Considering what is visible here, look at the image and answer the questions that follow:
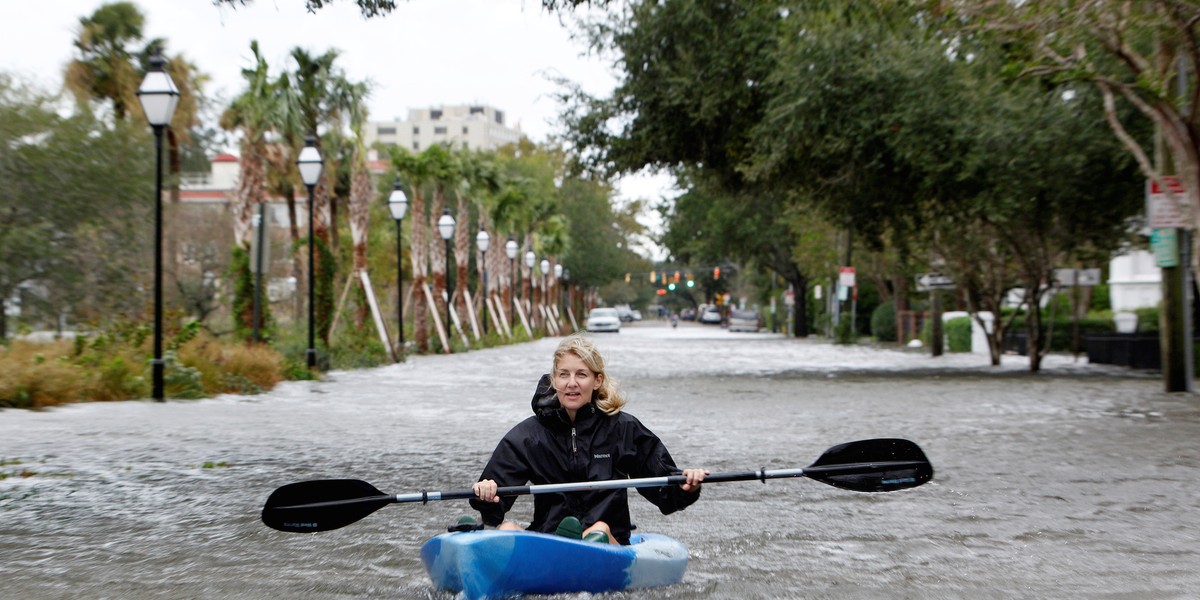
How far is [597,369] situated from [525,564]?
895 mm

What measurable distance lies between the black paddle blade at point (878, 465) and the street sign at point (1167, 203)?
12058 mm

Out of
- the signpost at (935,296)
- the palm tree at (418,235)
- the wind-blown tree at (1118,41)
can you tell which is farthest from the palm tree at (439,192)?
the wind-blown tree at (1118,41)

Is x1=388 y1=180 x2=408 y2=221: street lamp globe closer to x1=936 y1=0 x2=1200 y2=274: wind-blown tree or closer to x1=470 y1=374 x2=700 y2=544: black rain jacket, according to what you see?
x1=936 y1=0 x2=1200 y2=274: wind-blown tree

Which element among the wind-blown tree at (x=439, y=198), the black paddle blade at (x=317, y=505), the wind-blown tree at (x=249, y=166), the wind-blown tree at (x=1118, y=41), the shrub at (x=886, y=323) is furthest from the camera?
the shrub at (x=886, y=323)

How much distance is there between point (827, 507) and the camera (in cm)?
850

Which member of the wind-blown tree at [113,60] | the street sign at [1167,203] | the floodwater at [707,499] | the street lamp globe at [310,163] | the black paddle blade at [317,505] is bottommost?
the floodwater at [707,499]

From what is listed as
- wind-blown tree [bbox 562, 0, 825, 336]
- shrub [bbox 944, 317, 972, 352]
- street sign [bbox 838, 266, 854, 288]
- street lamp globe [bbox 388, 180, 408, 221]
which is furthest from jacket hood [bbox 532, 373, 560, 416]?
street sign [bbox 838, 266, 854, 288]

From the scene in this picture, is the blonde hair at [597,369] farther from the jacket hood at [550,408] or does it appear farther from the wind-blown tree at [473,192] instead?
the wind-blown tree at [473,192]

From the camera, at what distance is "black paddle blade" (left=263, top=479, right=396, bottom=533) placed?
5738mm

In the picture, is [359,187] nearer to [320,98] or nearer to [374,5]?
[320,98]

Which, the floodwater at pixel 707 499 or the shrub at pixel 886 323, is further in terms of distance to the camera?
the shrub at pixel 886 323

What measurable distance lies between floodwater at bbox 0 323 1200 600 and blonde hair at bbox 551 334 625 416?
0.82 m

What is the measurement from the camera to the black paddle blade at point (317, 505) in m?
5.74

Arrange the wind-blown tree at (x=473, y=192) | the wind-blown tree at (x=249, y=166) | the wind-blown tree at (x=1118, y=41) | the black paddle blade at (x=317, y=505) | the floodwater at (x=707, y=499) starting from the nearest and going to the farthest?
1. the black paddle blade at (x=317, y=505)
2. the floodwater at (x=707, y=499)
3. the wind-blown tree at (x=1118, y=41)
4. the wind-blown tree at (x=249, y=166)
5. the wind-blown tree at (x=473, y=192)
